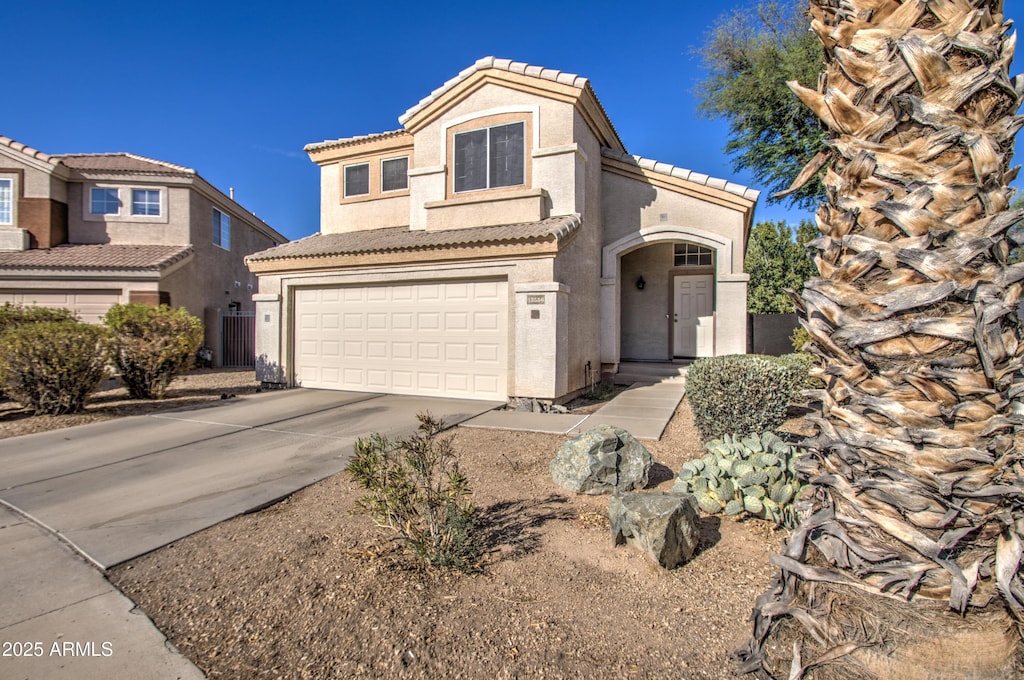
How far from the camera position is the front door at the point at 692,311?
13.3 m

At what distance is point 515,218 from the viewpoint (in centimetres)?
1023

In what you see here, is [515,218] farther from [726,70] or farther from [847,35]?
[726,70]

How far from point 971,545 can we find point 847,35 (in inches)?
81.5

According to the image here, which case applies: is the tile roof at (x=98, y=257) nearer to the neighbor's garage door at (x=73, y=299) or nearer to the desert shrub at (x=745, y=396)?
the neighbor's garage door at (x=73, y=299)

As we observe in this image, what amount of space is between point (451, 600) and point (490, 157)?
943 cm

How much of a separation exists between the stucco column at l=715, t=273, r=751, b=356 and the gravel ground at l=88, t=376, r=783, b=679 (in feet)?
24.9

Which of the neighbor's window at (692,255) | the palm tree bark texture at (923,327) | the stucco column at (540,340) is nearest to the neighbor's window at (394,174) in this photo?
the stucco column at (540,340)

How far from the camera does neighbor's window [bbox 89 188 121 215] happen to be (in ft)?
58.7

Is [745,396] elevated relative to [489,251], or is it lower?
lower

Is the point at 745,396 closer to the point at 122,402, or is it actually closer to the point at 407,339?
the point at 407,339

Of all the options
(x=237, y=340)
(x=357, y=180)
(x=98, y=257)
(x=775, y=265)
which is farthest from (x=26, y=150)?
(x=775, y=265)

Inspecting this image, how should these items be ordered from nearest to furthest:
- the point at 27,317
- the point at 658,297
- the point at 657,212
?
the point at 27,317
the point at 657,212
the point at 658,297

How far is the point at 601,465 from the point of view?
4.74 metres

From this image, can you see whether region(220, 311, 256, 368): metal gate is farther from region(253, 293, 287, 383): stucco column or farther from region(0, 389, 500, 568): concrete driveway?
region(0, 389, 500, 568): concrete driveway
